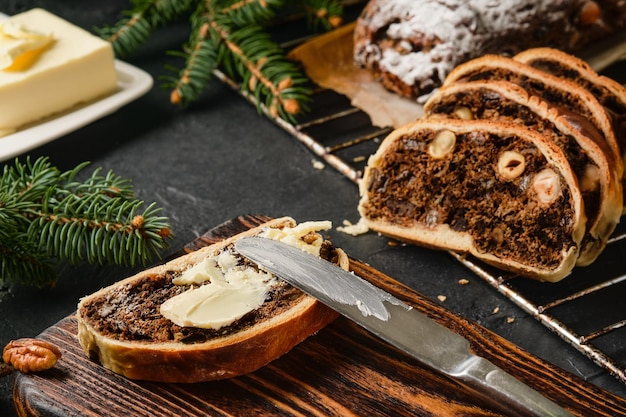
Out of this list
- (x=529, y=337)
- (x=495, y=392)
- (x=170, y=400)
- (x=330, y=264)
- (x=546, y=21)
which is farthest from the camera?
(x=546, y=21)

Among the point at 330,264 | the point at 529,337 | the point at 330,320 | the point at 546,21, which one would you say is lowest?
the point at 529,337

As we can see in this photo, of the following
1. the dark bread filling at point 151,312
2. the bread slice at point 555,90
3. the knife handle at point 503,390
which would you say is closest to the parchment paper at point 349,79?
the bread slice at point 555,90

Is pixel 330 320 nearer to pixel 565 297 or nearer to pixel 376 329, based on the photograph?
pixel 376 329

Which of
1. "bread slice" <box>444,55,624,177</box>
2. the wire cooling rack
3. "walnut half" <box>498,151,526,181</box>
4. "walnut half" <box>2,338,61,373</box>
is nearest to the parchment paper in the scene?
the wire cooling rack

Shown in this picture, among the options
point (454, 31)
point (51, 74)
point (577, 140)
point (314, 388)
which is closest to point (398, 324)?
point (314, 388)

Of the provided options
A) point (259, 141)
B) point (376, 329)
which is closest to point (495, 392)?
point (376, 329)

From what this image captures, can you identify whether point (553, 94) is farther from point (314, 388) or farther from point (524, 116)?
point (314, 388)
